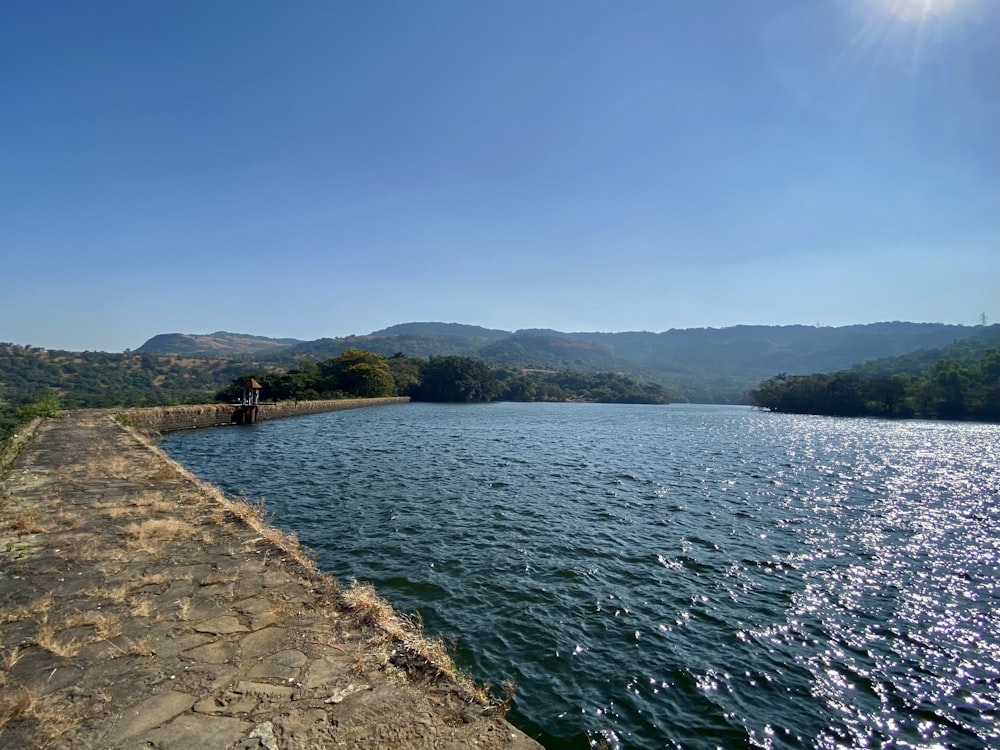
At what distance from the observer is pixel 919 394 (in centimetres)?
7919

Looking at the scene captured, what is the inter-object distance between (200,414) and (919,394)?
105 meters

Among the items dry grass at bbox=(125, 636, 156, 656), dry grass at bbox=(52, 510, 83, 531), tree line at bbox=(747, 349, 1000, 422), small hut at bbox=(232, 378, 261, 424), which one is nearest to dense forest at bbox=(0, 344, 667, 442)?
small hut at bbox=(232, 378, 261, 424)

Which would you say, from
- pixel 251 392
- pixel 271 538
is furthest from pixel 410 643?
pixel 251 392

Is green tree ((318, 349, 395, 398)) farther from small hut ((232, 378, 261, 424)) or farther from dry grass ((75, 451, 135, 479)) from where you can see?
dry grass ((75, 451, 135, 479))

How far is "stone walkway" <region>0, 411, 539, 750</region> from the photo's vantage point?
350 centimetres

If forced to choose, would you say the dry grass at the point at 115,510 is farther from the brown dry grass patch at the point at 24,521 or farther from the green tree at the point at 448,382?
the green tree at the point at 448,382

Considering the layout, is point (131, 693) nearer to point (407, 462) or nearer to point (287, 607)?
point (287, 607)

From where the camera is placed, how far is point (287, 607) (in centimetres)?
547

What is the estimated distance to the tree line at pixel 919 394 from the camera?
75.9 m

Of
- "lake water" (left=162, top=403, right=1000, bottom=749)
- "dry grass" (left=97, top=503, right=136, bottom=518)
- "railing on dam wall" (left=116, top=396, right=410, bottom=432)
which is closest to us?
"lake water" (left=162, top=403, right=1000, bottom=749)

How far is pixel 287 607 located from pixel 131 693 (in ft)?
5.59

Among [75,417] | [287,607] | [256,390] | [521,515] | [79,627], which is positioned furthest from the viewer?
[256,390]

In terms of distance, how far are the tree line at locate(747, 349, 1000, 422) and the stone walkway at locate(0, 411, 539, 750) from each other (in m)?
102

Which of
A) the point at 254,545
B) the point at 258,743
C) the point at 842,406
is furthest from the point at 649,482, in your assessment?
the point at 842,406
